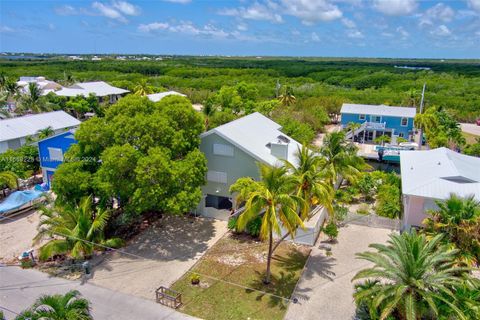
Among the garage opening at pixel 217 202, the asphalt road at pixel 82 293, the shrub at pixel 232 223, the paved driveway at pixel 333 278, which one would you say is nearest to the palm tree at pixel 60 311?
the asphalt road at pixel 82 293

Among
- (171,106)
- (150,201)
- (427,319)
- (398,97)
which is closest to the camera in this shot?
(427,319)

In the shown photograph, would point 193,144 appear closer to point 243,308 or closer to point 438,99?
point 243,308

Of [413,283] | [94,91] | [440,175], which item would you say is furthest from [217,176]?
[94,91]

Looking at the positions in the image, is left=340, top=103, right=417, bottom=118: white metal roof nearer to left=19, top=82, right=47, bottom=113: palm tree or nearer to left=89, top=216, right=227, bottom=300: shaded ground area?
left=89, top=216, right=227, bottom=300: shaded ground area

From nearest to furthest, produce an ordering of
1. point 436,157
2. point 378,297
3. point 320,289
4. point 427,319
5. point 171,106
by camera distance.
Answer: point 378,297 < point 427,319 < point 320,289 < point 171,106 < point 436,157

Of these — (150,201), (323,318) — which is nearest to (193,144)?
(150,201)

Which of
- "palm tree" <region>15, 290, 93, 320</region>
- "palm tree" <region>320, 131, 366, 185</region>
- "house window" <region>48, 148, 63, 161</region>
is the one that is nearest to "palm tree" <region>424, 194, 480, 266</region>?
"palm tree" <region>320, 131, 366, 185</region>
